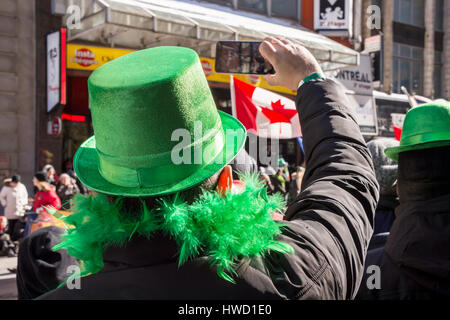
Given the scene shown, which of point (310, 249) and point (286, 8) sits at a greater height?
point (286, 8)

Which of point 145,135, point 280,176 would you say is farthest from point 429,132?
point 280,176

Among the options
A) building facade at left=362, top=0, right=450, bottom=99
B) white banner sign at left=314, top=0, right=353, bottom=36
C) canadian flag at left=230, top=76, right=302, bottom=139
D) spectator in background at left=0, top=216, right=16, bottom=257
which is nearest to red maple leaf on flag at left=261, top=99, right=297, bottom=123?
canadian flag at left=230, top=76, right=302, bottom=139

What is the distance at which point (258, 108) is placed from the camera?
549cm

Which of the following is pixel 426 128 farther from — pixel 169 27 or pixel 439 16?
pixel 439 16

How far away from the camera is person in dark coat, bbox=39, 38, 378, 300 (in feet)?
3.59

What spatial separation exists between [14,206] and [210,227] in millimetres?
8960

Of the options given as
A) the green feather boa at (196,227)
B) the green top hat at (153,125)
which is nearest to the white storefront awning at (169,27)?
the green top hat at (153,125)

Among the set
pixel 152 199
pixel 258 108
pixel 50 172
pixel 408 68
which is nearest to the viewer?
pixel 152 199

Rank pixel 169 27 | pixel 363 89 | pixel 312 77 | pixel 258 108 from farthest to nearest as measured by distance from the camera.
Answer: pixel 363 89 < pixel 169 27 < pixel 258 108 < pixel 312 77

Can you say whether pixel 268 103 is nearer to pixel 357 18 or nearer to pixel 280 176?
pixel 280 176

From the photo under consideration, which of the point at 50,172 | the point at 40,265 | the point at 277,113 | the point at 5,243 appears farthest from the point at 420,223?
the point at 50,172

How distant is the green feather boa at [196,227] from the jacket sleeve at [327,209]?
0.20 ft

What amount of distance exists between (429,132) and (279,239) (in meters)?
1.05

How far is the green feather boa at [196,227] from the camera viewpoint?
1125 mm
